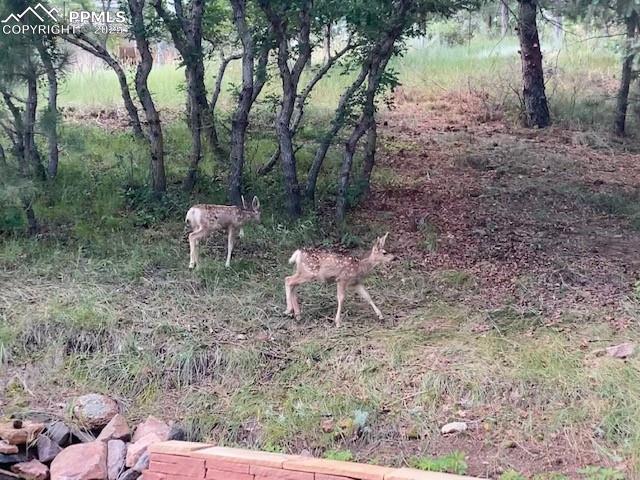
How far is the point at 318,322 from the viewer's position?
8164 millimetres

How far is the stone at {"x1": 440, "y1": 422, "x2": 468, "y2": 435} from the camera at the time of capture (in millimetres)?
6555

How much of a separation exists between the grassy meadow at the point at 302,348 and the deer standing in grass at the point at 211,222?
23cm

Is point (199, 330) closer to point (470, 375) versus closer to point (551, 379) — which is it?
point (470, 375)

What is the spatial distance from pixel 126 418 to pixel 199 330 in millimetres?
1172

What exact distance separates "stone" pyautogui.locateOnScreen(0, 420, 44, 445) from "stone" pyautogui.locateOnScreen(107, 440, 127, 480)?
1.95 feet

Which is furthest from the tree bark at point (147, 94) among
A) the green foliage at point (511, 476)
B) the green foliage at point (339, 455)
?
the green foliage at point (511, 476)

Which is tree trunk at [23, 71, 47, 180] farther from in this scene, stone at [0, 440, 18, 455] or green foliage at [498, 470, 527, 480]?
green foliage at [498, 470, 527, 480]

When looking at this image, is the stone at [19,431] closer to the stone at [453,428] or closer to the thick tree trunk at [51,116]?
the stone at [453,428]

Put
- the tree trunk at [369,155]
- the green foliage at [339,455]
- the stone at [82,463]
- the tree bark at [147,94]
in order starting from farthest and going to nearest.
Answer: the tree trunk at [369,155], the tree bark at [147,94], the stone at [82,463], the green foliage at [339,455]

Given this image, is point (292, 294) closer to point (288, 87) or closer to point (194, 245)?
point (194, 245)

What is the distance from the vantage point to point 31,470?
21.7 ft

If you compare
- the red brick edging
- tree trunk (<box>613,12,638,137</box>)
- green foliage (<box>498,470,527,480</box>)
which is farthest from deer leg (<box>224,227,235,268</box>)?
tree trunk (<box>613,12,638,137</box>)

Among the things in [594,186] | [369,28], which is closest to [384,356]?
[369,28]

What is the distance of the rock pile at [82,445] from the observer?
→ 6531 mm
